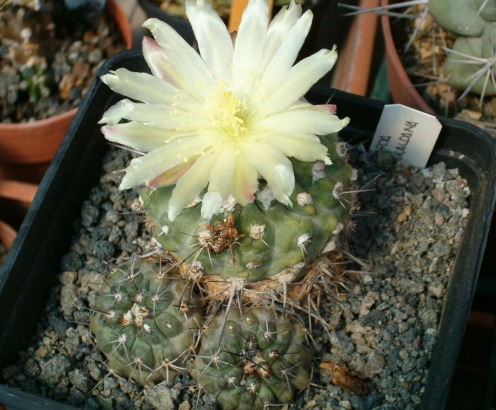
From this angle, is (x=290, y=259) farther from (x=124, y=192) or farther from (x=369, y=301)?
(x=124, y=192)

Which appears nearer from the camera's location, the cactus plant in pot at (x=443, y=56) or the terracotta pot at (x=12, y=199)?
the cactus plant in pot at (x=443, y=56)

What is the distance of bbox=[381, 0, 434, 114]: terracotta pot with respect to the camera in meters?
1.67

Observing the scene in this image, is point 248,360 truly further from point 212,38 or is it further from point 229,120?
point 212,38

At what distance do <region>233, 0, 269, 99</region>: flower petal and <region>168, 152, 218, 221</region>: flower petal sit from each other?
0.15m

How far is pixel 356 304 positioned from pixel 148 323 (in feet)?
1.33

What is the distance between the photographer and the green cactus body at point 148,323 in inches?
50.7

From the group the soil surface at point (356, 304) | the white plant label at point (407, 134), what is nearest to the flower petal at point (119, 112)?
the soil surface at point (356, 304)

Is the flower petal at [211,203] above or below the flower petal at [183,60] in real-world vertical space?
below

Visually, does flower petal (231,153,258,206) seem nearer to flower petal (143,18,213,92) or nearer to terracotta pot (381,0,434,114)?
Result: flower petal (143,18,213,92)

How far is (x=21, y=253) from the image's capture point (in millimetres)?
1390

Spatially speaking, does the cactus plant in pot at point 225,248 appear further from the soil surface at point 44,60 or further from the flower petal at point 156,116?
the soil surface at point 44,60

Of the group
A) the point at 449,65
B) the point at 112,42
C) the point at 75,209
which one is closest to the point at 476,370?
the point at 449,65

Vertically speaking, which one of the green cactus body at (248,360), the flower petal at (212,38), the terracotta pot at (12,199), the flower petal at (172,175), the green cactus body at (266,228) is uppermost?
the flower petal at (212,38)

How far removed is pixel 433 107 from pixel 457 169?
0.82 ft
